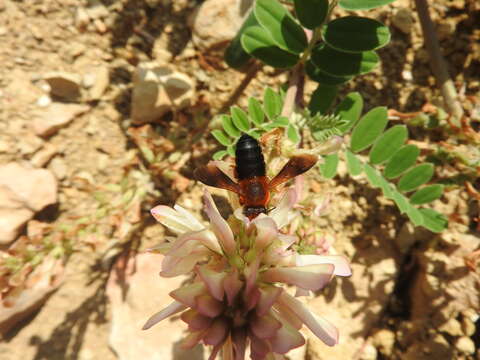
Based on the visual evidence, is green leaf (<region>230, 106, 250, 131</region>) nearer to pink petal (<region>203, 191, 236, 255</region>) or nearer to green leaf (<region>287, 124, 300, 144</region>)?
green leaf (<region>287, 124, 300, 144</region>)

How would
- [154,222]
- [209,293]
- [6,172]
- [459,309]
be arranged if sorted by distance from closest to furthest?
1. [209,293]
2. [459,309]
3. [6,172]
4. [154,222]

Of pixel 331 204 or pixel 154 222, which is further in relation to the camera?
pixel 154 222

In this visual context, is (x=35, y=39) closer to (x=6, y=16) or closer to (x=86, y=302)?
(x=6, y=16)

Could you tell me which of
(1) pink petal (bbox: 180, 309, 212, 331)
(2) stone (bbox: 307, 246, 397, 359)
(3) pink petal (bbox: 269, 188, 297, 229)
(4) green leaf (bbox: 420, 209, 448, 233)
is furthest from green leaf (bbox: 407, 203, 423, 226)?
(1) pink petal (bbox: 180, 309, 212, 331)

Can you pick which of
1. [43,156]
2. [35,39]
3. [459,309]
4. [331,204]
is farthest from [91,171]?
[459,309]

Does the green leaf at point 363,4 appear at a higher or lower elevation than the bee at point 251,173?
higher

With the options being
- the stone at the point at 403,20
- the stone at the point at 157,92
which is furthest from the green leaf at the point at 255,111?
the stone at the point at 403,20

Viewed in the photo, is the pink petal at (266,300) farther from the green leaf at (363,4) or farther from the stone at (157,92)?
the stone at (157,92)
